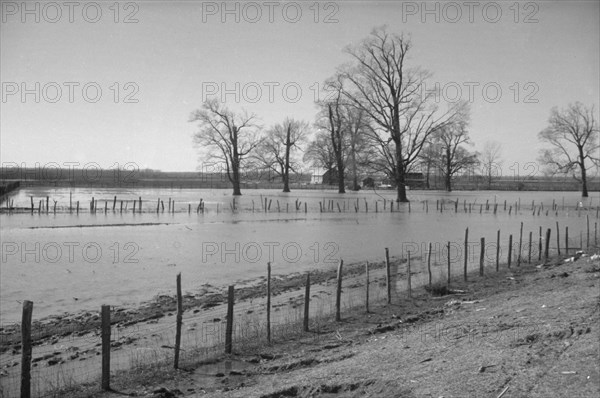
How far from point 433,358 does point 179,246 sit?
18.1m

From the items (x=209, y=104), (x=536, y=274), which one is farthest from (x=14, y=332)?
(x=209, y=104)

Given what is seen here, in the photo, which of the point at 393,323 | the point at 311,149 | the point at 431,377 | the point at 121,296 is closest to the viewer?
the point at 431,377

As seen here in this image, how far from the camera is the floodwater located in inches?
593

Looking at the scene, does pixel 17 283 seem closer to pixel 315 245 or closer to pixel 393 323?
pixel 393 323

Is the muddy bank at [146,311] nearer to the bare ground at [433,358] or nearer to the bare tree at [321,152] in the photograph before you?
the bare ground at [433,358]

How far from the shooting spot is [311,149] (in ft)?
302

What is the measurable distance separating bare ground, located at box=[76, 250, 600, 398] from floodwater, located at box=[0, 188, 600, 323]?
229 inches

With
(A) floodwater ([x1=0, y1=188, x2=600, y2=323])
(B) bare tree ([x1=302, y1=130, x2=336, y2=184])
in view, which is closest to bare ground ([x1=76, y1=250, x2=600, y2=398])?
(A) floodwater ([x1=0, y1=188, x2=600, y2=323])

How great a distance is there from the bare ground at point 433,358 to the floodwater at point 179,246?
19.1 ft

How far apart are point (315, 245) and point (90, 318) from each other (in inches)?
561

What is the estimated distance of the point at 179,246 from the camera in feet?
79.0

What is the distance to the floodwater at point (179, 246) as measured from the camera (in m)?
15.1

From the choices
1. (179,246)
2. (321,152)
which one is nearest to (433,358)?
(179,246)

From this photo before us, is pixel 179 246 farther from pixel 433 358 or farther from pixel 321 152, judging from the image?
pixel 321 152
